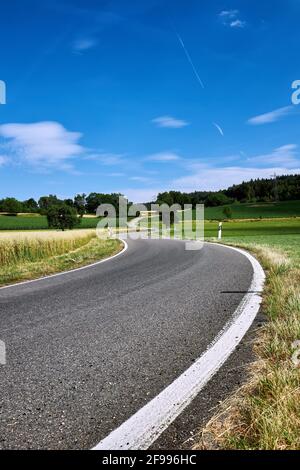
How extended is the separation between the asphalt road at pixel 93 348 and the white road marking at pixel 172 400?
0.25 ft

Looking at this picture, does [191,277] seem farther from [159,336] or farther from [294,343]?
[294,343]

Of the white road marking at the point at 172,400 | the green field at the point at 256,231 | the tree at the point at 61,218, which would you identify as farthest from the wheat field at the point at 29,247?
the tree at the point at 61,218

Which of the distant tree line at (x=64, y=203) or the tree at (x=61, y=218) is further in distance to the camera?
the distant tree line at (x=64, y=203)

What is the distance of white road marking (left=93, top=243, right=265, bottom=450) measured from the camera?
6.91ft

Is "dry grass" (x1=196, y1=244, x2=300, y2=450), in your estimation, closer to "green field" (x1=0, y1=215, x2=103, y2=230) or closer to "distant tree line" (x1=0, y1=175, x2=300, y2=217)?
"green field" (x1=0, y1=215, x2=103, y2=230)

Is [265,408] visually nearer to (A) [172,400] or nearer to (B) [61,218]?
(A) [172,400]

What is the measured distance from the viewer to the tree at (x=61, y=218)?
7662cm

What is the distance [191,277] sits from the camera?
7863 mm

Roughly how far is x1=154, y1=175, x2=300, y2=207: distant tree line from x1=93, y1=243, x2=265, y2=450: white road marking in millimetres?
121179

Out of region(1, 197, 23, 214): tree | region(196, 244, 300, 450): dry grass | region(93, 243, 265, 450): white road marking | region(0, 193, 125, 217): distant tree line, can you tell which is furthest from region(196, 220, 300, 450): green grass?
region(1, 197, 23, 214): tree

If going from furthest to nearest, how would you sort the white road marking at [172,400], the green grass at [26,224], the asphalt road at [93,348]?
the green grass at [26,224], the asphalt road at [93,348], the white road marking at [172,400]

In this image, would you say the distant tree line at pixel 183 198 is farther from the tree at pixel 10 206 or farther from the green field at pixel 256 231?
the green field at pixel 256 231

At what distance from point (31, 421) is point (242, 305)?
3623 millimetres
